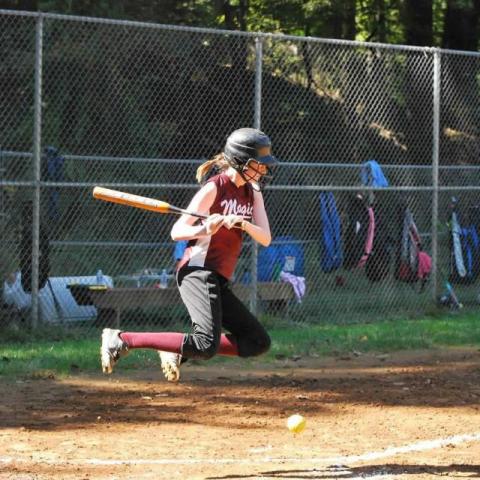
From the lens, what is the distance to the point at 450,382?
971 centimetres

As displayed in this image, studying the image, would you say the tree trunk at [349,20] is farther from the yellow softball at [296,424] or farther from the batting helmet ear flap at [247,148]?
the yellow softball at [296,424]

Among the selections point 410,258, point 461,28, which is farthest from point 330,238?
point 461,28

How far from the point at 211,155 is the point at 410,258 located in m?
4.17

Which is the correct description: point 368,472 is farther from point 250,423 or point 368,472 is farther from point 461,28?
point 461,28

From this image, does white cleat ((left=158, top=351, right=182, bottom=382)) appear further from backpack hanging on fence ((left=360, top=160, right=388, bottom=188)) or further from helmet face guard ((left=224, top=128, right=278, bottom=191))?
backpack hanging on fence ((left=360, top=160, right=388, bottom=188))

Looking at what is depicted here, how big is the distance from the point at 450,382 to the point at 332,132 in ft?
28.0

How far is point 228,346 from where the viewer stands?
7035 millimetres

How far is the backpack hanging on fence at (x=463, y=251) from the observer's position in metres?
14.6

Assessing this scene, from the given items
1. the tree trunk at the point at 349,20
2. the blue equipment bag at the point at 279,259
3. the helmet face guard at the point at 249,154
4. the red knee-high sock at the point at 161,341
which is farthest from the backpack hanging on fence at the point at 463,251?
the tree trunk at the point at 349,20

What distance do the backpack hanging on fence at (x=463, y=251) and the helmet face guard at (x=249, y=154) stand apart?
8194mm

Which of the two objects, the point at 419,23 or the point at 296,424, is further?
the point at 419,23

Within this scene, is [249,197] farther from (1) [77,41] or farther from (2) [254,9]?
(2) [254,9]

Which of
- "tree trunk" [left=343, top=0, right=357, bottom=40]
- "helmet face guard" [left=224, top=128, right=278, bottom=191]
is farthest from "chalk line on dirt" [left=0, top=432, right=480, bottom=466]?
"tree trunk" [left=343, top=0, right=357, bottom=40]

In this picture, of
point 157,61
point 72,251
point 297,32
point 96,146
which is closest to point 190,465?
point 72,251
